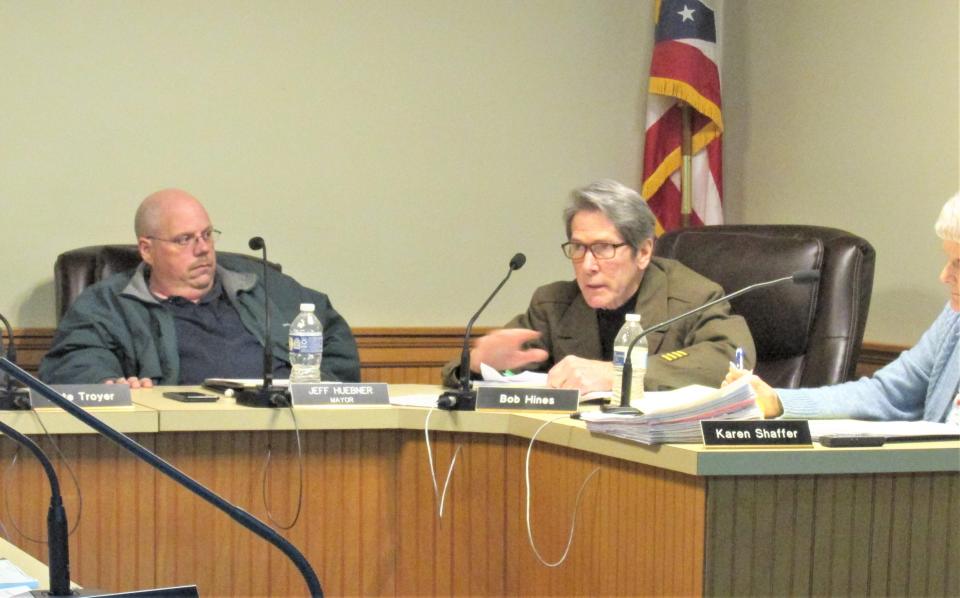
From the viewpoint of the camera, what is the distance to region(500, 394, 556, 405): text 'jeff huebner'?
2617 millimetres

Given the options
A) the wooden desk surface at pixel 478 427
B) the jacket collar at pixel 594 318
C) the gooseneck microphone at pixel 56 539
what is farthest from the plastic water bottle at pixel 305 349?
the gooseneck microphone at pixel 56 539

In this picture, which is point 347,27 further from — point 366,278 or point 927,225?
point 927,225

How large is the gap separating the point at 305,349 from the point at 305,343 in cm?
2

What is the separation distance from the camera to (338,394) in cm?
278

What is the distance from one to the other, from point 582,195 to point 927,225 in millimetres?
1088

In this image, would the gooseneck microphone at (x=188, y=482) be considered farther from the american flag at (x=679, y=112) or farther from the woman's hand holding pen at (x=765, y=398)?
the american flag at (x=679, y=112)

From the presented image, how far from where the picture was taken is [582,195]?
3.29 metres

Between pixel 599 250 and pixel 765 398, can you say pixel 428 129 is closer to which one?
pixel 599 250

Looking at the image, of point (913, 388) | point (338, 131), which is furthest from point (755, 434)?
point (338, 131)

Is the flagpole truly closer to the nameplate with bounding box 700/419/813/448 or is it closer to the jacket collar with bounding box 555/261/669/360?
the jacket collar with bounding box 555/261/669/360

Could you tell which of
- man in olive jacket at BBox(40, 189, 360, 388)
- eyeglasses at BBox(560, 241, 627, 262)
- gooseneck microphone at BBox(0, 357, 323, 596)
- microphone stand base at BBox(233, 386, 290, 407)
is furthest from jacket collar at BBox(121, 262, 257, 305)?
gooseneck microphone at BBox(0, 357, 323, 596)

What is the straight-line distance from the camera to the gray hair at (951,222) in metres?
2.44

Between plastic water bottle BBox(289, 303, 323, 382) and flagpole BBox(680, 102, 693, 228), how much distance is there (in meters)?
1.80

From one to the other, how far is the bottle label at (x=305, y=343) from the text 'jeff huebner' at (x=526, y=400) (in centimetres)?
67
